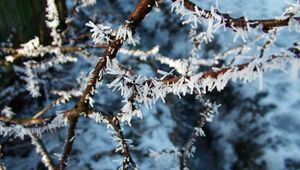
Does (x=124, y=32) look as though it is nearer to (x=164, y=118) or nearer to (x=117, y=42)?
(x=117, y=42)

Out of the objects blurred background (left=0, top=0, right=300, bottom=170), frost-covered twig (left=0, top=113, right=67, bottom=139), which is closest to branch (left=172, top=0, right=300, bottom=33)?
frost-covered twig (left=0, top=113, right=67, bottom=139)

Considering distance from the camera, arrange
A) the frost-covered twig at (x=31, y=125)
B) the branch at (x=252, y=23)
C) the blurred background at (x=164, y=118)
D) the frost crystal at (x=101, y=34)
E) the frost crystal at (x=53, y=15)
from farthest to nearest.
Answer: the blurred background at (x=164, y=118) → the frost crystal at (x=53, y=15) → the frost-covered twig at (x=31, y=125) → the frost crystal at (x=101, y=34) → the branch at (x=252, y=23)

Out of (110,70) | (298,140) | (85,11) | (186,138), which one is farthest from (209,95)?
(110,70)

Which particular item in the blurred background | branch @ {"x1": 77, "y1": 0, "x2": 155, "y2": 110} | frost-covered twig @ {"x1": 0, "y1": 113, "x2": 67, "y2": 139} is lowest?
the blurred background

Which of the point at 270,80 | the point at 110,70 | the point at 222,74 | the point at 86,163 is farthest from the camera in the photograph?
the point at 270,80

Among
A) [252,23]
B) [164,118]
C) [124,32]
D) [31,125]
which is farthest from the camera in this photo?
[164,118]

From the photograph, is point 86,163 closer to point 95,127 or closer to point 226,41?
point 95,127

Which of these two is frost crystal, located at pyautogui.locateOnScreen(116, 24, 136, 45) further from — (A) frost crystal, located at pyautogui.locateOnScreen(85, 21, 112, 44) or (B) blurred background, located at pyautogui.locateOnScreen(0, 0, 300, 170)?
(B) blurred background, located at pyautogui.locateOnScreen(0, 0, 300, 170)

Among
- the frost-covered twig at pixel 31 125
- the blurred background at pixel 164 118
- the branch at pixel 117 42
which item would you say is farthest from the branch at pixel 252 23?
the blurred background at pixel 164 118

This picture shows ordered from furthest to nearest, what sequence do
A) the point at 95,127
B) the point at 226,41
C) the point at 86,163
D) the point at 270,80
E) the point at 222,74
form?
the point at 226,41 → the point at 270,80 → the point at 95,127 → the point at 86,163 → the point at 222,74

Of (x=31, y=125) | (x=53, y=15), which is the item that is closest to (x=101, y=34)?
(x=31, y=125)

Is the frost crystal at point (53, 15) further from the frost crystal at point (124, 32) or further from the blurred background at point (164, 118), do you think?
the frost crystal at point (124, 32)
